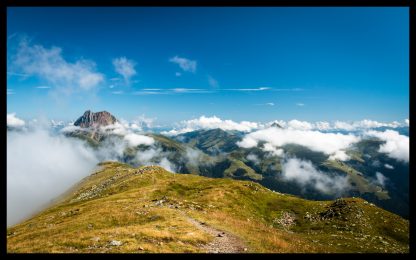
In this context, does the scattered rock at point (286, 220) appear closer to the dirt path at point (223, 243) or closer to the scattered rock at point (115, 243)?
the dirt path at point (223, 243)

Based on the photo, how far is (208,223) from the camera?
46.6 m

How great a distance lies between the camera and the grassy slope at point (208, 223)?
3331 centimetres

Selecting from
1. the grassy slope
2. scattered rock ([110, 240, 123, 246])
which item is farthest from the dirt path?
scattered rock ([110, 240, 123, 246])

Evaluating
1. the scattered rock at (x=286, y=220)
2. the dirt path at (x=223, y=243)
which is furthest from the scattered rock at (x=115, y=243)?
the scattered rock at (x=286, y=220)

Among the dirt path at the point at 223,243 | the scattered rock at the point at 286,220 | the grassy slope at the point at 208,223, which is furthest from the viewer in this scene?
the scattered rock at the point at 286,220

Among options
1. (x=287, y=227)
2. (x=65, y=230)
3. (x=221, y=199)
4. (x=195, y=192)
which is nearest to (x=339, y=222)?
(x=287, y=227)

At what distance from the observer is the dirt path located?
31234 mm

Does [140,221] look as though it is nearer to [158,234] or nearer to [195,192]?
[158,234]

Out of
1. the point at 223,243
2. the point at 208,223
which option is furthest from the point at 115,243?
the point at 208,223

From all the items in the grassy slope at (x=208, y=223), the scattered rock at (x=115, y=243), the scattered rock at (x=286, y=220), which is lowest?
the scattered rock at (x=286, y=220)

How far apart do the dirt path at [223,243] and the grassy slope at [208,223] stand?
3.57 feet

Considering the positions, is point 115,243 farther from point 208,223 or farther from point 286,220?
point 286,220

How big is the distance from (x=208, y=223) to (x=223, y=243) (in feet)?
40.3

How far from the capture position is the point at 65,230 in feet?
156
